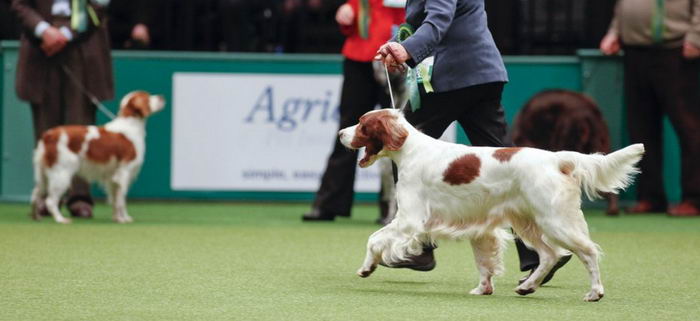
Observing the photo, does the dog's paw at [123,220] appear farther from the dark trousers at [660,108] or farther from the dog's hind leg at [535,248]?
the dog's hind leg at [535,248]

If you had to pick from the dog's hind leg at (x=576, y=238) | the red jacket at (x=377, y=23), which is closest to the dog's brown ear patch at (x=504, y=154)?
the dog's hind leg at (x=576, y=238)

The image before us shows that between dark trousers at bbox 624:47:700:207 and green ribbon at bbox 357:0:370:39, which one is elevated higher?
green ribbon at bbox 357:0:370:39

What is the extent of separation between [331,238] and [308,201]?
290cm

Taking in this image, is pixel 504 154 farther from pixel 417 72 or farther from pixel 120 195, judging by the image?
pixel 120 195

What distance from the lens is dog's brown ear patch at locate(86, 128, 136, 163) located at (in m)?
9.85

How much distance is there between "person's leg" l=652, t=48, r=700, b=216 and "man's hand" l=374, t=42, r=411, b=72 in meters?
5.13

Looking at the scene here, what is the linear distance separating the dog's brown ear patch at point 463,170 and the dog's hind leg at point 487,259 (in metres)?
0.32

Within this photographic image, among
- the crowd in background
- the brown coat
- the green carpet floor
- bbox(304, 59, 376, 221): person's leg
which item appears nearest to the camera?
the green carpet floor

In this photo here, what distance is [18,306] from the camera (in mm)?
5496

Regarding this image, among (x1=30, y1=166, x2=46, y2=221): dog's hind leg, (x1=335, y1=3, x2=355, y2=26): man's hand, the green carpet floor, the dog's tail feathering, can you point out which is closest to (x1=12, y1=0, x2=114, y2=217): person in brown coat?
(x1=30, y1=166, x2=46, y2=221): dog's hind leg

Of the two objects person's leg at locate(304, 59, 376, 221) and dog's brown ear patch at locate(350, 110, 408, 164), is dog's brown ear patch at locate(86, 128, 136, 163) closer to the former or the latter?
person's leg at locate(304, 59, 376, 221)

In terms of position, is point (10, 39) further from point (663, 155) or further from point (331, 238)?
point (663, 155)

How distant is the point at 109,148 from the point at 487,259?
4385 millimetres

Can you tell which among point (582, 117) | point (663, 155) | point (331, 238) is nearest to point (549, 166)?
point (331, 238)
